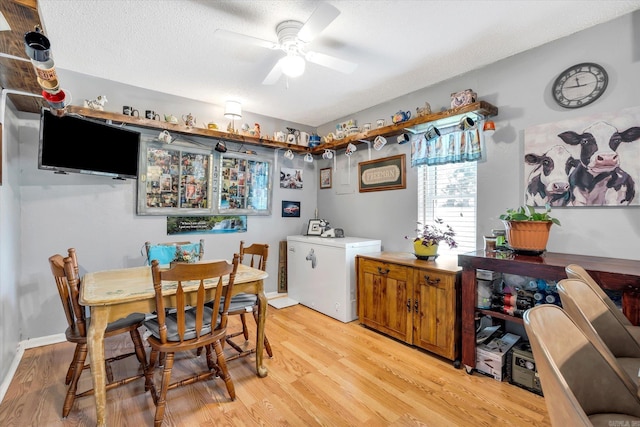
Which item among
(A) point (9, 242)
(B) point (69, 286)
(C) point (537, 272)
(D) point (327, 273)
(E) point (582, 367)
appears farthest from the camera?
(D) point (327, 273)

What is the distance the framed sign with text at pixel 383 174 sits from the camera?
3.38 m

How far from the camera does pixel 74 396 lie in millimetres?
1793

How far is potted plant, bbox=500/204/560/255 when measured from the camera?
6.55ft

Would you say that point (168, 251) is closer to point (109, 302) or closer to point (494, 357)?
point (109, 302)

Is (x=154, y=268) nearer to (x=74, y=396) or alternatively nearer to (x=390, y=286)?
(x=74, y=396)

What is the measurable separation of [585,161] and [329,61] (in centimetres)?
201

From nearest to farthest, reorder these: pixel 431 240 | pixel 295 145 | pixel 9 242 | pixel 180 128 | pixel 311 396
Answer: pixel 311 396
pixel 9 242
pixel 431 240
pixel 180 128
pixel 295 145

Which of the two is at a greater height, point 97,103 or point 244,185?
point 97,103

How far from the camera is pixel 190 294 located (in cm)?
188

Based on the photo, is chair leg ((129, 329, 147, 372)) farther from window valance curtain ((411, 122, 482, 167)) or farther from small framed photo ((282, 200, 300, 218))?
window valance curtain ((411, 122, 482, 167))

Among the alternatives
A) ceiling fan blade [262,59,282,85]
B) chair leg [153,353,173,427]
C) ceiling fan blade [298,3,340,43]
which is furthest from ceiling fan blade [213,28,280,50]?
chair leg [153,353,173,427]

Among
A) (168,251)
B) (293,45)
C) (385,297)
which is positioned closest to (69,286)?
(168,251)

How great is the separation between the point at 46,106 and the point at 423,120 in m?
3.33

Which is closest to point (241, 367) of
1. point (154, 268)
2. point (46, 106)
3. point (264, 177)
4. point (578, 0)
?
point (154, 268)
